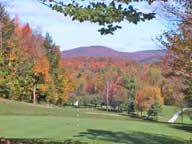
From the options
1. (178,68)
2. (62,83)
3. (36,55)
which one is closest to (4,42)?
(36,55)

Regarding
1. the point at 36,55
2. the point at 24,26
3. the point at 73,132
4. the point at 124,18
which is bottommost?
the point at 73,132

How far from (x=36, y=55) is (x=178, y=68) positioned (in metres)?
59.7

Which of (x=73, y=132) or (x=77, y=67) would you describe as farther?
(x=77, y=67)

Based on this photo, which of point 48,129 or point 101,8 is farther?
point 48,129

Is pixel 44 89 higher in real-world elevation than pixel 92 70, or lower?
lower

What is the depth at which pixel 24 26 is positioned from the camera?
279 ft

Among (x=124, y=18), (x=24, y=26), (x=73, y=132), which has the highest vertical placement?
(x=24, y=26)

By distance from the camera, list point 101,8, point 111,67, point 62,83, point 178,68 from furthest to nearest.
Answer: point 111,67 < point 62,83 < point 178,68 < point 101,8

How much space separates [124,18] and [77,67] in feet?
506

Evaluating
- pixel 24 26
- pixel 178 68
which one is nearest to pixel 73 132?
pixel 178 68

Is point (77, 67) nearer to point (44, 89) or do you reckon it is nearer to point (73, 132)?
point (44, 89)

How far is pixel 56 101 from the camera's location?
96688 millimetres

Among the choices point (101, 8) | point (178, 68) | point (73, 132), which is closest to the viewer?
point (101, 8)

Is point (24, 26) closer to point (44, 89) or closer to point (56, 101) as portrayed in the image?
point (44, 89)
